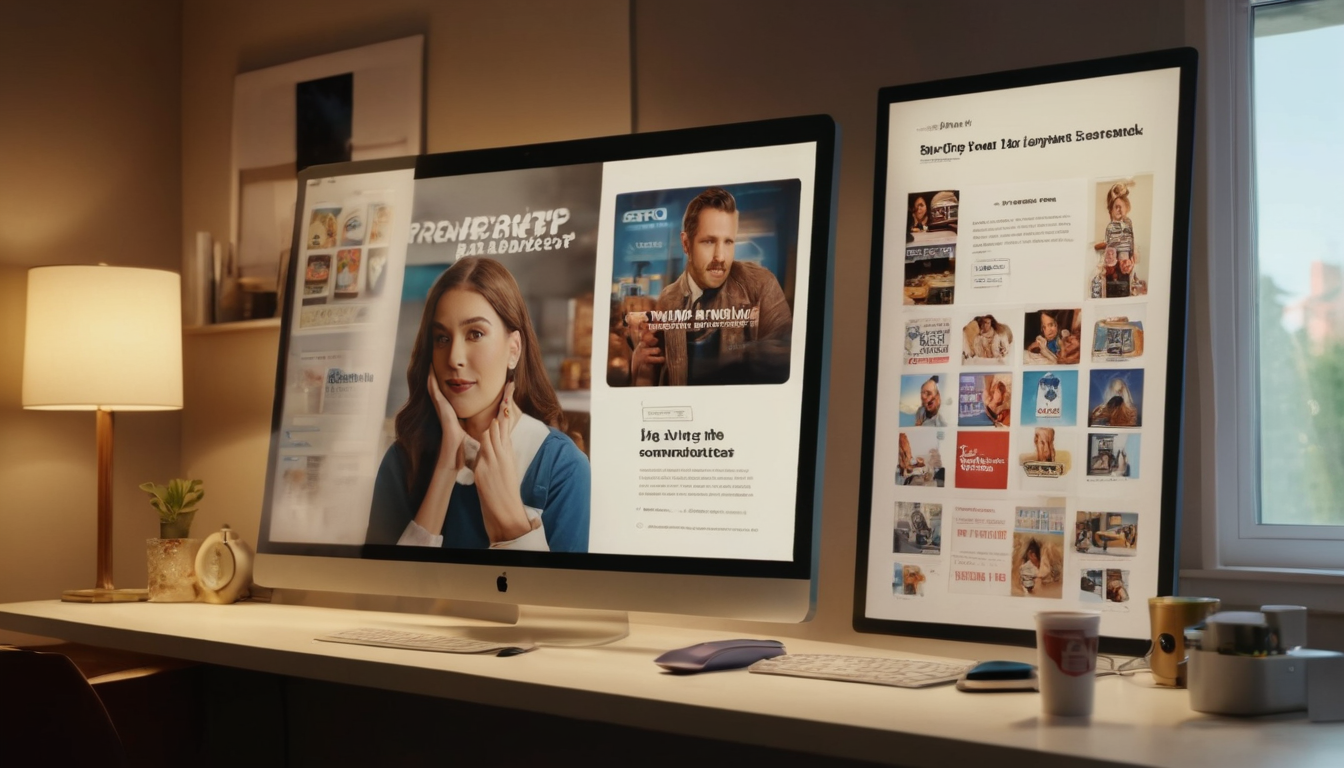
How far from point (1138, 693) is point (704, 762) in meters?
0.79

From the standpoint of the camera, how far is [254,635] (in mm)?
1730

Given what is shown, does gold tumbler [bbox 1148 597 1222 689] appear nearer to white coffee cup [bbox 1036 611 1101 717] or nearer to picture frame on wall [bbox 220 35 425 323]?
white coffee cup [bbox 1036 611 1101 717]

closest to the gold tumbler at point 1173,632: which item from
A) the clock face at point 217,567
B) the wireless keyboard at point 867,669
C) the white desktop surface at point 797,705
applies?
the white desktop surface at point 797,705

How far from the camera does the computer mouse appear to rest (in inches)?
55.1

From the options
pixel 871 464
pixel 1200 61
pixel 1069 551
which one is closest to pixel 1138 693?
pixel 1069 551

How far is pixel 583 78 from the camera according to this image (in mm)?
2217

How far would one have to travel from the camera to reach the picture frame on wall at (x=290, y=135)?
2.47m

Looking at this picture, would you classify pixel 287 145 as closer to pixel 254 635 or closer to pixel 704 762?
pixel 254 635

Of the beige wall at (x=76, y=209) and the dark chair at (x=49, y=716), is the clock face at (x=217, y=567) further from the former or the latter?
the dark chair at (x=49, y=716)

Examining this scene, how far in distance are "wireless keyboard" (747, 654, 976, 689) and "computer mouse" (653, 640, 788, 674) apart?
0.08ft

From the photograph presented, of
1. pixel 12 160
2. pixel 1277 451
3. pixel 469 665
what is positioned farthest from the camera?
pixel 12 160

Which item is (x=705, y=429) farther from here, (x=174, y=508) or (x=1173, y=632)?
(x=174, y=508)

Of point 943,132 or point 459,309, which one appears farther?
point 459,309

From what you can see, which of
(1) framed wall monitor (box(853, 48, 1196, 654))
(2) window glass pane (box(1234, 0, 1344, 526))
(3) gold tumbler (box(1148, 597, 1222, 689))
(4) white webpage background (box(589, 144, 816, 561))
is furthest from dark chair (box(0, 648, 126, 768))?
(2) window glass pane (box(1234, 0, 1344, 526))
